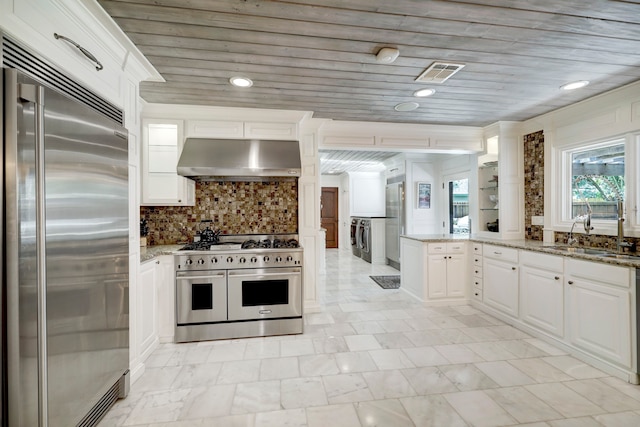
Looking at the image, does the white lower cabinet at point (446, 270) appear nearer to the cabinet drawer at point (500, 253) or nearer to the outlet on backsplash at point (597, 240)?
the cabinet drawer at point (500, 253)

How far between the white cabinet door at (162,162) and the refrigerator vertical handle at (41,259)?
1.87 meters

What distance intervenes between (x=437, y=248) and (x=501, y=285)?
2.72 feet

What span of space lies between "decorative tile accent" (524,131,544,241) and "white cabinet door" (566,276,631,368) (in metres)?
1.36

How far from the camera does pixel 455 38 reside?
1841mm

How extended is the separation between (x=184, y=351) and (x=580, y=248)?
13.5 feet

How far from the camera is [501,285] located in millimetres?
3312

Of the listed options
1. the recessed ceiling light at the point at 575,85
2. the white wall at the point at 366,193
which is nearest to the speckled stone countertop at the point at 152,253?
the recessed ceiling light at the point at 575,85

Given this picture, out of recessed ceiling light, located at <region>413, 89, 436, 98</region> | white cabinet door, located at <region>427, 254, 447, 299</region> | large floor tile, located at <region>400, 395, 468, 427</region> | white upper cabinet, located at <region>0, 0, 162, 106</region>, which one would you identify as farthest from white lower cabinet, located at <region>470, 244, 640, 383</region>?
white upper cabinet, located at <region>0, 0, 162, 106</region>

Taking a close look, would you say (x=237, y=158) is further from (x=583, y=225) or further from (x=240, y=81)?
(x=583, y=225)

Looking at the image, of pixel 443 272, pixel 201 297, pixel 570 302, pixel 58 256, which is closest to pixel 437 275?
pixel 443 272

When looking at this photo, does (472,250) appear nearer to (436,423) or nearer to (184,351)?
(436,423)

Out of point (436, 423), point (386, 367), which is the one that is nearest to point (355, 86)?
point (386, 367)

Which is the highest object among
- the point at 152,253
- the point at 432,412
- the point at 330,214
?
the point at 330,214

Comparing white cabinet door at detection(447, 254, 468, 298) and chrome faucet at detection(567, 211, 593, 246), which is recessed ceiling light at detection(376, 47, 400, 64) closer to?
chrome faucet at detection(567, 211, 593, 246)
